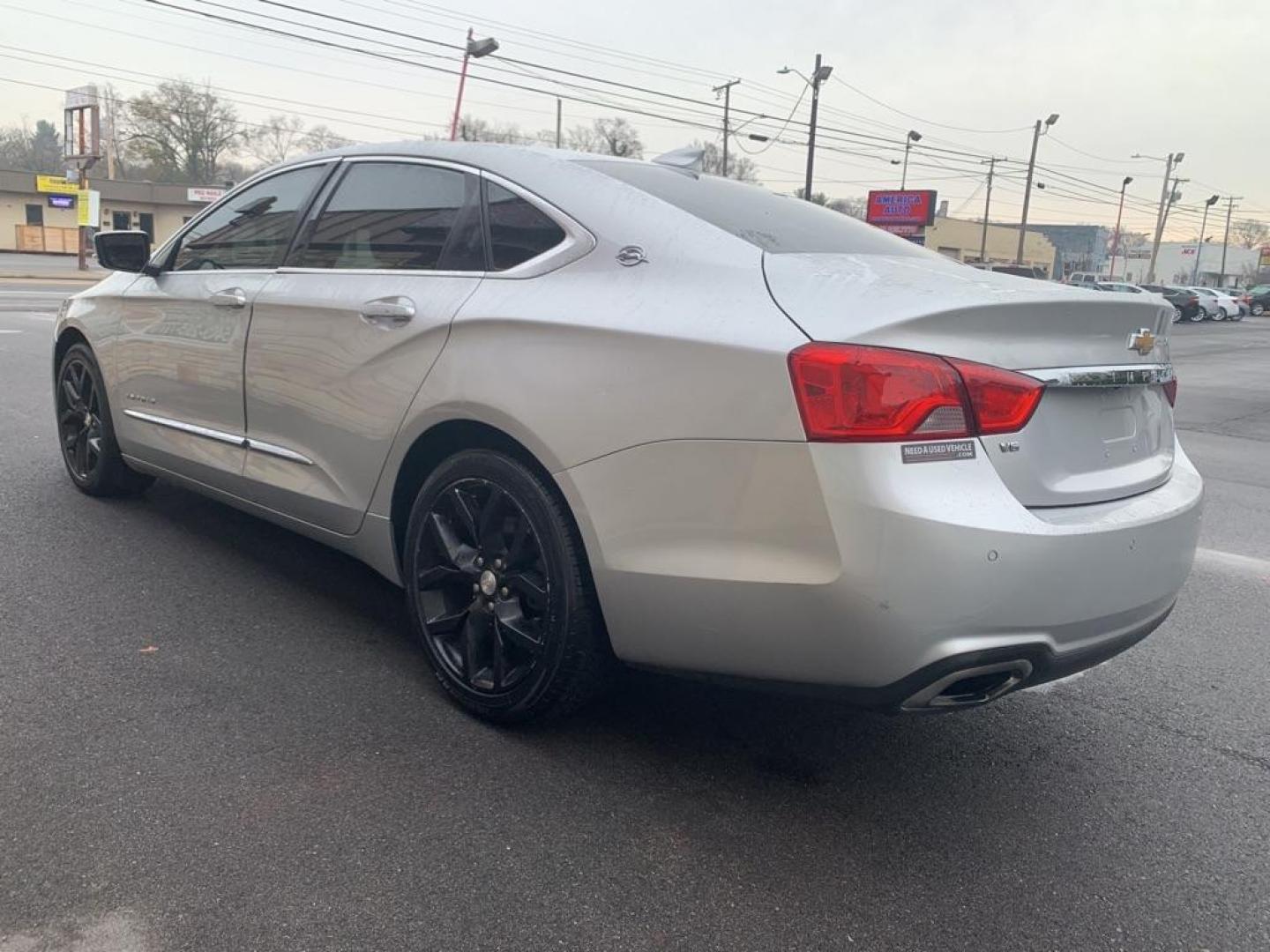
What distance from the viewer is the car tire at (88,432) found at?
481cm

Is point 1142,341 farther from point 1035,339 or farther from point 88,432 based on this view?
point 88,432

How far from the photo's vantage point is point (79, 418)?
16.6 ft

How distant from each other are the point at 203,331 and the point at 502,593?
76.9 inches

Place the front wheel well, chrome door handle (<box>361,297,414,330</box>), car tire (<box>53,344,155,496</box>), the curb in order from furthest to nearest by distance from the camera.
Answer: the curb
the front wheel well
car tire (<box>53,344,155,496</box>)
chrome door handle (<box>361,297,414,330</box>)

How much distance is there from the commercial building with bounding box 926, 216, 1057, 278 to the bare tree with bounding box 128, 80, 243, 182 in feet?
168

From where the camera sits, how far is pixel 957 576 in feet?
6.87

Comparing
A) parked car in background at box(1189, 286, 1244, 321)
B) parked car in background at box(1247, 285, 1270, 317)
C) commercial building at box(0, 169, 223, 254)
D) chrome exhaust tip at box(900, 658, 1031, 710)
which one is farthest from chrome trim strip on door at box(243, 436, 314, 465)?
parked car in background at box(1247, 285, 1270, 317)

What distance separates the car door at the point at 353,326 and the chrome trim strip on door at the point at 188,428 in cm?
14

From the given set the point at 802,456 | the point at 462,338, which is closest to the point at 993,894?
the point at 802,456

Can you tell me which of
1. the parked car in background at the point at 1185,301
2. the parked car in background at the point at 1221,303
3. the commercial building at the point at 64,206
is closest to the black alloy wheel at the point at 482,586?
the parked car in background at the point at 1185,301

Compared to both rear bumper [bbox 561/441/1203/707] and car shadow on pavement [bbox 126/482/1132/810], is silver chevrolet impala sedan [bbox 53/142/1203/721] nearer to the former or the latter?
rear bumper [bbox 561/441/1203/707]

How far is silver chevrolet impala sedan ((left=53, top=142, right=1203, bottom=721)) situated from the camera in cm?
215

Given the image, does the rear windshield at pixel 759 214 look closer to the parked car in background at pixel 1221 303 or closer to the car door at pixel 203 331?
the car door at pixel 203 331

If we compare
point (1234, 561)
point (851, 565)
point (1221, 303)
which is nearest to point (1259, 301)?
point (1221, 303)
